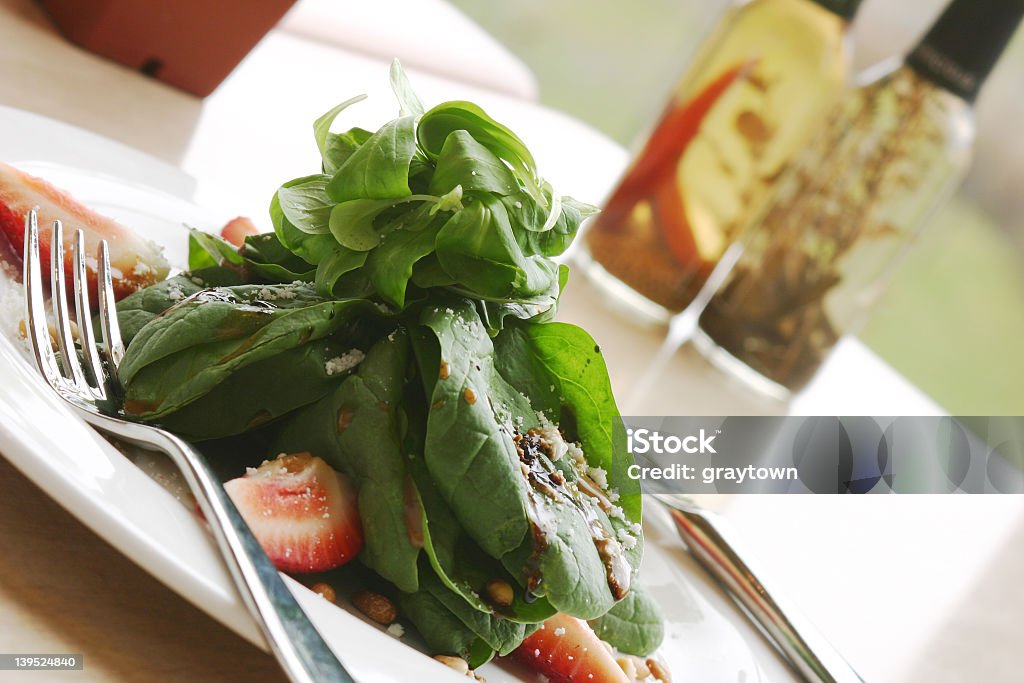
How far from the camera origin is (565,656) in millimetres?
538

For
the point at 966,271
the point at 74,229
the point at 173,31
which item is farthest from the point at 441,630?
the point at 966,271

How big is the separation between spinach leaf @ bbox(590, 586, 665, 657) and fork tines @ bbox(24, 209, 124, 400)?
0.98ft

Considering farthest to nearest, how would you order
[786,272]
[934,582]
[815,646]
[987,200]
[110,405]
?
[987,200] < [786,272] < [934,582] < [815,646] < [110,405]

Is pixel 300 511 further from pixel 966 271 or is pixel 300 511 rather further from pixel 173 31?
pixel 966 271

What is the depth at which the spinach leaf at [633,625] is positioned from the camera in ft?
1.92

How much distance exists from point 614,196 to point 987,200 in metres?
2.06

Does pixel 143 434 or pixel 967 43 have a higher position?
pixel 967 43

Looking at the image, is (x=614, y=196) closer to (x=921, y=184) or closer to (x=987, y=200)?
(x=921, y=184)

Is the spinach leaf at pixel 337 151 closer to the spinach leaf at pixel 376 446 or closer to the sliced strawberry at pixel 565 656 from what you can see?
the spinach leaf at pixel 376 446

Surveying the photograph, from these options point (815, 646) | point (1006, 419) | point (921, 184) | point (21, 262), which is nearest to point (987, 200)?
point (1006, 419)

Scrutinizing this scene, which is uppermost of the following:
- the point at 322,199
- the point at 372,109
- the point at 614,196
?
the point at 322,199

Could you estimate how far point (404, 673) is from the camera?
409 mm

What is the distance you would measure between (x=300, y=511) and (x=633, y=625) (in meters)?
0.22

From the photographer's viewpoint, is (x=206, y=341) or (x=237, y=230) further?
(x=237, y=230)
